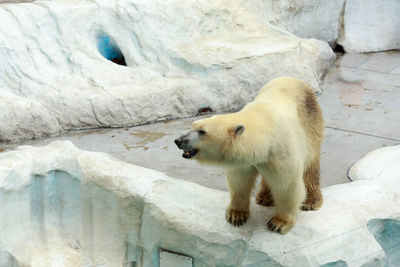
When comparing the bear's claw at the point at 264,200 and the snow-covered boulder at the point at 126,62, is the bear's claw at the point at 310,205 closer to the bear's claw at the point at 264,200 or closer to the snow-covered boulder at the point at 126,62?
the bear's claw at the point at 264,200

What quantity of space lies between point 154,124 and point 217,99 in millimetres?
788

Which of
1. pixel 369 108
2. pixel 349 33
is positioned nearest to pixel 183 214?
pixel 369 108

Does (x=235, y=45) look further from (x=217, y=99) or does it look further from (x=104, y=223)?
(x=104, y=223)

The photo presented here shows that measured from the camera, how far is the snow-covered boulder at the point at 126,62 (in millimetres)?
5578

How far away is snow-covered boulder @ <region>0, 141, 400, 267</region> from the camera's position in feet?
10.6

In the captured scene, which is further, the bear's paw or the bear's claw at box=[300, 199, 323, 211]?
the bear's claw at box=[300, 199, 323, 211]

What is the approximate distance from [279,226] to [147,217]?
0.91 metres

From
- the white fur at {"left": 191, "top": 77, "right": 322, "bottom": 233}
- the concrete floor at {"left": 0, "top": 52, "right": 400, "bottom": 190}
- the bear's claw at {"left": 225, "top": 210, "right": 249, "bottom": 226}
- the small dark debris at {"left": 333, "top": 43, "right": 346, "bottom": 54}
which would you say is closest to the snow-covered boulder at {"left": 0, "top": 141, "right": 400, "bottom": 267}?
the bear's claw at {"left": 225, "top": 210, "right": 249, "bottom": 226}

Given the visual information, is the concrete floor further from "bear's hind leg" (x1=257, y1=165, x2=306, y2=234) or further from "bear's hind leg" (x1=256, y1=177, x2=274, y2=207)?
"bear's hind leg" (x1=257, y1=165, x2=306, y2=234)

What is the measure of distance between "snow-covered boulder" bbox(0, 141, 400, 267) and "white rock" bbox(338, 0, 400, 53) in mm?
4142

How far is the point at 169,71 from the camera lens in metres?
6.21

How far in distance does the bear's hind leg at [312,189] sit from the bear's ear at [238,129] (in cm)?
93

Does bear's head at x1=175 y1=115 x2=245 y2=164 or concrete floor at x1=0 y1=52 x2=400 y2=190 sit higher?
bear's head at x1=175 y1=115 x2=245 y2=164

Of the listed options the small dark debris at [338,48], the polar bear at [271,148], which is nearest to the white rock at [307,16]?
the small dark debris at [338,48]
